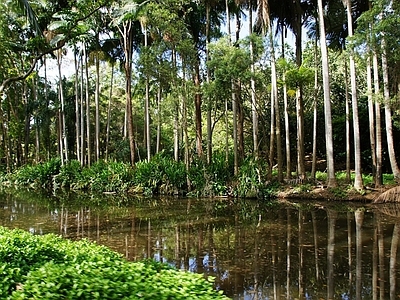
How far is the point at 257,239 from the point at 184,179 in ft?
37.0

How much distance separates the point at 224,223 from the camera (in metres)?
11.4

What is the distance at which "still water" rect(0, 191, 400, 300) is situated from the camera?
231 inches

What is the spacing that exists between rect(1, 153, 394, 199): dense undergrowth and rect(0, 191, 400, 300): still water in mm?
1906

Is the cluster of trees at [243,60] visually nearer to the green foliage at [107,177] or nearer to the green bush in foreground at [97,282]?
the green foliage at [107,177]

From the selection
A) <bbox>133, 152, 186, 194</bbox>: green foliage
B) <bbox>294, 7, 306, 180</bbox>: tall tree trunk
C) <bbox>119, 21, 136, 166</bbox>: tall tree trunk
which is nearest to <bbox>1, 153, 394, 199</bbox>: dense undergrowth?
<bbox>133, 152, 186, 194</bbox>: green foliage

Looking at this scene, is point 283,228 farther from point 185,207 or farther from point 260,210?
point 185,207

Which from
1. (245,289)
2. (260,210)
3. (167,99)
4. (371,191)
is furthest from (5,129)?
(245,289)

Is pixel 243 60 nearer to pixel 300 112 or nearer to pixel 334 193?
pixel 300 112

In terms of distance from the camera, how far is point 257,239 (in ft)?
29.7

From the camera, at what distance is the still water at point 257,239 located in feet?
19.2

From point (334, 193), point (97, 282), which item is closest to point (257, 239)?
point (97, 282)

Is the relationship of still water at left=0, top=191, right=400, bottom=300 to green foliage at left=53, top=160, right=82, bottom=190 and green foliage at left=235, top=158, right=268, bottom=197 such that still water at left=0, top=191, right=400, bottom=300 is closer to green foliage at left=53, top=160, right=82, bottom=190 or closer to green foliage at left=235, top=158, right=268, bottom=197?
green foliage at left=235, top=158, right=268, bottom=197

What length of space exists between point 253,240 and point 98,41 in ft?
65.7

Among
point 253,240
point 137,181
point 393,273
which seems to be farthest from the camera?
point 137,181
